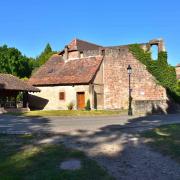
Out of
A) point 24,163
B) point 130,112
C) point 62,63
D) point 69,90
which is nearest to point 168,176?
point 24,163

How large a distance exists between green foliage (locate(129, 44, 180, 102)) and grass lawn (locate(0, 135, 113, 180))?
26.1 metres

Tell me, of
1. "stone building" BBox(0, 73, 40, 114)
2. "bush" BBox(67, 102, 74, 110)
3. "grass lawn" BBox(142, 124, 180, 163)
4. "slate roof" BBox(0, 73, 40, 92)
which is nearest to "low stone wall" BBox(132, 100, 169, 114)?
"bush" BBox(67, 102, 74, 110)

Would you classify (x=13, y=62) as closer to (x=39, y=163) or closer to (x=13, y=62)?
(x=13, y=62)

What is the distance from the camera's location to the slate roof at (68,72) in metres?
36.2

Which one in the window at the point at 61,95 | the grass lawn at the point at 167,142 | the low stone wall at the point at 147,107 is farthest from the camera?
the window at the point at 61,95

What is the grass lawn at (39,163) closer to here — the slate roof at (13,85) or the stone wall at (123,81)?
the slate roof at (13,85)

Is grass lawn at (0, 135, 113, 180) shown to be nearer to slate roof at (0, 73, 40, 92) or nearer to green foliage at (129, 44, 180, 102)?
slate roof at (0, 73, 40, 92)

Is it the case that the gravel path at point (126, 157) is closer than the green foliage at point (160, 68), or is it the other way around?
the gravel path at point (126, 157)

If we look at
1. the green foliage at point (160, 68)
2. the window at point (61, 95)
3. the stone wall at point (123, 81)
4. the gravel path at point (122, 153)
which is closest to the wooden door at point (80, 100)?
the window at point (61, 95)

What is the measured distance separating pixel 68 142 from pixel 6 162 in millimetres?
3282

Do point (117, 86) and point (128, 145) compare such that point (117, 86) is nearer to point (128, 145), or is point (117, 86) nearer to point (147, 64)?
point (147, 64)

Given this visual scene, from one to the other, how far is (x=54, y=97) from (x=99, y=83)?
5357 mm

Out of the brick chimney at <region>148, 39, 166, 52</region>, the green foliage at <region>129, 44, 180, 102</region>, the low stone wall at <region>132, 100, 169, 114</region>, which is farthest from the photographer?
the brick chimney at <region>148, 39, 166, 52</region>

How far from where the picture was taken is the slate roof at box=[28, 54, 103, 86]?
3616 centimetres
